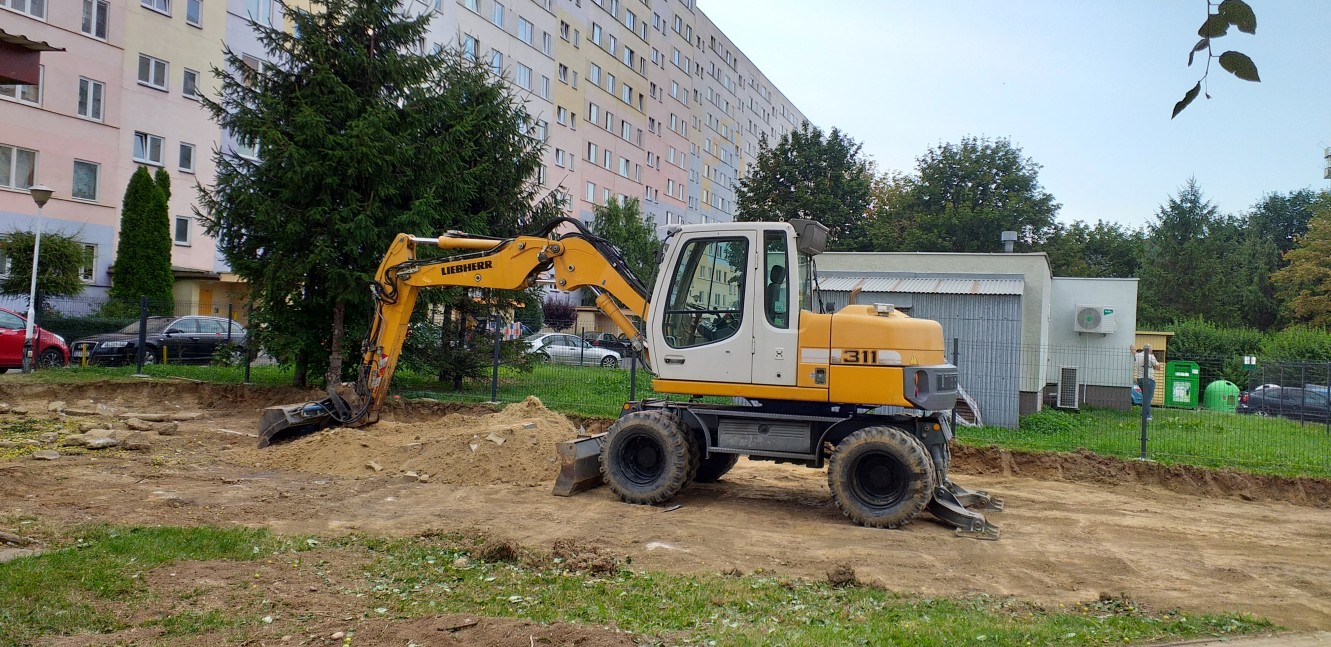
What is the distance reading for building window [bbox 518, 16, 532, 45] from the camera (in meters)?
44.3

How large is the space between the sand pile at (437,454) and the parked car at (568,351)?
5.22 meters

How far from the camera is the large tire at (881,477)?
28.6ft

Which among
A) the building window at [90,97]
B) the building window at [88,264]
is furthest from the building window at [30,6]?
the building window at [88,264]

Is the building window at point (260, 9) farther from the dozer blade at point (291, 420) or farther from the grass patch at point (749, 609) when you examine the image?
the grass patch at point (749, 609)

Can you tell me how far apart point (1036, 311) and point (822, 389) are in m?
12.0

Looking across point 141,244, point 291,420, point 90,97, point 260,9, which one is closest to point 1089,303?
point 291,420

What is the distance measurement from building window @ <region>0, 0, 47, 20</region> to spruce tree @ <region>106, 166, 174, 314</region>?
5.01 metres

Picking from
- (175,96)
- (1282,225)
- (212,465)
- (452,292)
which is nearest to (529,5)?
(175,96)

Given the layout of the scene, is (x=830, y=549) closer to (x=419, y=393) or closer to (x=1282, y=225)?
(x=419, y=393)

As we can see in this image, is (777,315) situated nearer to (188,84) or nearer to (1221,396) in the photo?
(1221,396)

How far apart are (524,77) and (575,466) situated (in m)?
37.6

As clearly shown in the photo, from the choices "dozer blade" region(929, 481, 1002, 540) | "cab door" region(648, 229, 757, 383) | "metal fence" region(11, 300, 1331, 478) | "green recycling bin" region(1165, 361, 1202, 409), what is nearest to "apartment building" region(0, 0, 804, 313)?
"metal fence" region(11, 300, 1331, 478)

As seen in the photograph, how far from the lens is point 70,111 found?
91.4 ft

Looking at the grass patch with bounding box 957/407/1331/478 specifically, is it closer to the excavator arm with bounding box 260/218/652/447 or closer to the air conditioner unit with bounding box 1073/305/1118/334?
the air conditioner unit with bounding box 1073/305/1118/334
